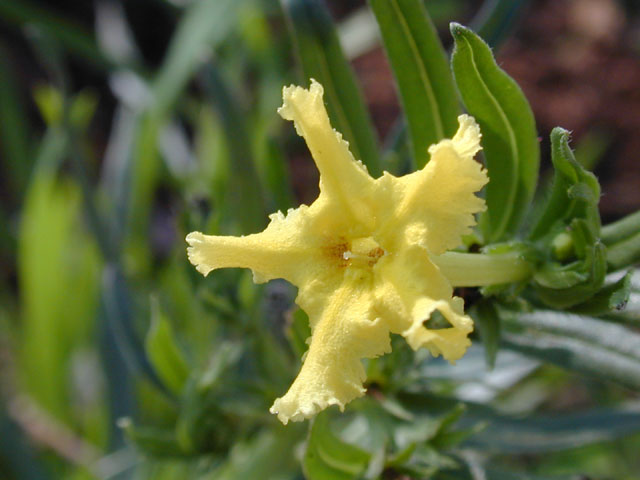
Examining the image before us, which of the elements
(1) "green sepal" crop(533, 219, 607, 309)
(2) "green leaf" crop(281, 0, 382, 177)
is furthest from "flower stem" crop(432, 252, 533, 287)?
(2) "green leaf" crop(281, 0, 382, 177)

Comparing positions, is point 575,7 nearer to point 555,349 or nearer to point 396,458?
point 555,349

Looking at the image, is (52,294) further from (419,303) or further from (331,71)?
(419,303)

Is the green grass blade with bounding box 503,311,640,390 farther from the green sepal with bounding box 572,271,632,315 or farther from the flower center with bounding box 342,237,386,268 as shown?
the flower center with bounding box 342,237,386,268

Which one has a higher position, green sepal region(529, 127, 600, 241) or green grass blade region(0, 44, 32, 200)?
green sepal region(529, 127, 600, 241)

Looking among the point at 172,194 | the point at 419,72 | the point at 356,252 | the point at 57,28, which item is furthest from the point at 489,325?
the point at 172,194

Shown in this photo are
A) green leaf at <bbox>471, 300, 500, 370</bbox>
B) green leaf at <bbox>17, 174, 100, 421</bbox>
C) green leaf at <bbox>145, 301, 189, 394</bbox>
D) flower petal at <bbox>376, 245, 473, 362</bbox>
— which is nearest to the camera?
flower petal at <bbox>376, 245, 473, 362</bbox>

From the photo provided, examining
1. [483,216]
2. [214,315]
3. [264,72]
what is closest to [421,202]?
[483,216]

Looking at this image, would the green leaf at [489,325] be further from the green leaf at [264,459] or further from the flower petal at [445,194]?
the green leaf at [264,459]
